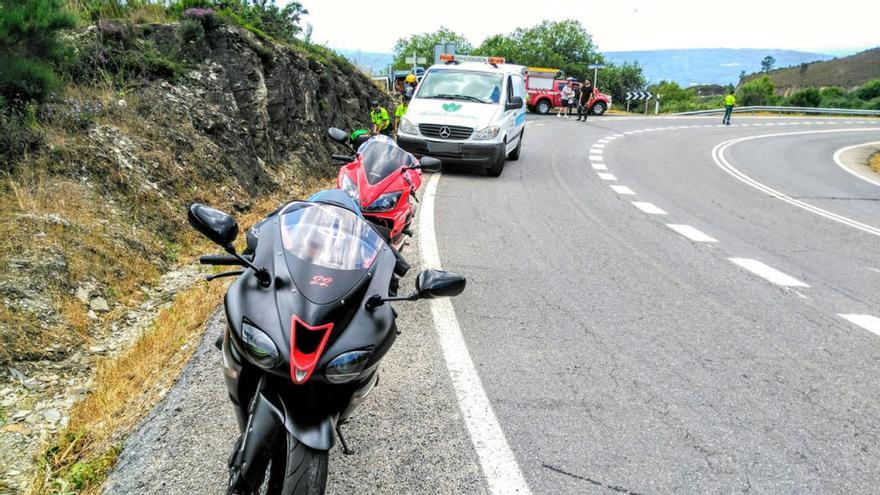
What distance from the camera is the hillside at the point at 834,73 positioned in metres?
111

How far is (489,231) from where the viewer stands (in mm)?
8297

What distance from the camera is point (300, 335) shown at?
252 cm

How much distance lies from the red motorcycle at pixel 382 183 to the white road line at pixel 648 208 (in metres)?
5.33

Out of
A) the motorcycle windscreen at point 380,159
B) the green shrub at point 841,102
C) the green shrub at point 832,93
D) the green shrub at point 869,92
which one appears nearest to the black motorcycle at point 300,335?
the motorcycle windscreen at point 380,159

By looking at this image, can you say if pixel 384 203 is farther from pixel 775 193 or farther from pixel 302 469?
pixel 775 193

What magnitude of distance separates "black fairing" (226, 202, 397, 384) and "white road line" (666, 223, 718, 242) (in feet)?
21.2

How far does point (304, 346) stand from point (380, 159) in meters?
3.37

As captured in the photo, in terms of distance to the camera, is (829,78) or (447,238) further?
(829,78)

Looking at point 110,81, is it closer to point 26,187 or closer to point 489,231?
point 26,187

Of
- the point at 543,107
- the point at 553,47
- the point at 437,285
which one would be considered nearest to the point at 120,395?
the point at 437,285

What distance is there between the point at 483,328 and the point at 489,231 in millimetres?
3324

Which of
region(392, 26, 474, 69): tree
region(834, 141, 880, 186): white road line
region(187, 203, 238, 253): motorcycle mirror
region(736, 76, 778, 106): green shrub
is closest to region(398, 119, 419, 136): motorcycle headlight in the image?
region(187, 203, 238, 253): motorcycle mirror

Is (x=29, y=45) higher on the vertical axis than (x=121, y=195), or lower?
higher

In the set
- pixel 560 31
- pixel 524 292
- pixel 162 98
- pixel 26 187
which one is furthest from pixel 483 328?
pixel 560 31
